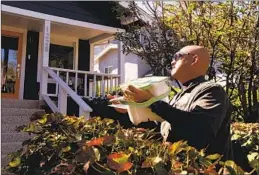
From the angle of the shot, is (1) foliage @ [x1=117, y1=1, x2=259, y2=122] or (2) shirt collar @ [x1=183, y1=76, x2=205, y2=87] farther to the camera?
(1) foliage @ [x1=117, y1=1, x2=259, y2=122]

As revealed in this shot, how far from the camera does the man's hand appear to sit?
1.37 m

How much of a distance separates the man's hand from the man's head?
351 millimetres

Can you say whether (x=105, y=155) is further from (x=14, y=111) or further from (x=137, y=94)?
(x=14, y=111)

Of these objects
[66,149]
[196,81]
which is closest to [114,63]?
[196,81]

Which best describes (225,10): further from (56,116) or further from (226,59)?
(56,116)

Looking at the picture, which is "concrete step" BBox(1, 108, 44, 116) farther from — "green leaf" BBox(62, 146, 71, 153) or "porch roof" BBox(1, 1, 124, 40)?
"green leaf" BBox(62, 146, 71, 153)

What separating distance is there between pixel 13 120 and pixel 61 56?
178 inches

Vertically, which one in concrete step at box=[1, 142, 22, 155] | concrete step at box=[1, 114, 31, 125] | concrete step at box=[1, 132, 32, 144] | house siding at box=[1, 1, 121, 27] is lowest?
concrete step at box=[1, 142, 22, 155]

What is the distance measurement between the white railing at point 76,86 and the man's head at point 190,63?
4.21 meters

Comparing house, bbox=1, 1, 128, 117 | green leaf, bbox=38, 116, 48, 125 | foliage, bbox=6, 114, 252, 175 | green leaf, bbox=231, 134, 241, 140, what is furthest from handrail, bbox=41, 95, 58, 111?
foliage, bbox=6, 114, 252, 175

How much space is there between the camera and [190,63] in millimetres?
1672

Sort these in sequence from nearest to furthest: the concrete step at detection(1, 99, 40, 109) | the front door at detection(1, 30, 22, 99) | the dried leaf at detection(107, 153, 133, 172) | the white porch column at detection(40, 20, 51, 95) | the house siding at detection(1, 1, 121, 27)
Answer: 1. the dried leaf at detection(107, 153, 133, 172)
2. the concrete step at detection(1, 99, 40, 109)
3. the white porch column at detection(40, 20, 51, 95)
4. the house siding at detection(1, 1, 121, 27)
5. the front door at detection(1, 30, 22, 99)

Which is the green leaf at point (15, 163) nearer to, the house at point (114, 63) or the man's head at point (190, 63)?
the man's head at point (190, 63)

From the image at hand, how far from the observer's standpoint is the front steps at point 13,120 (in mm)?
5334
